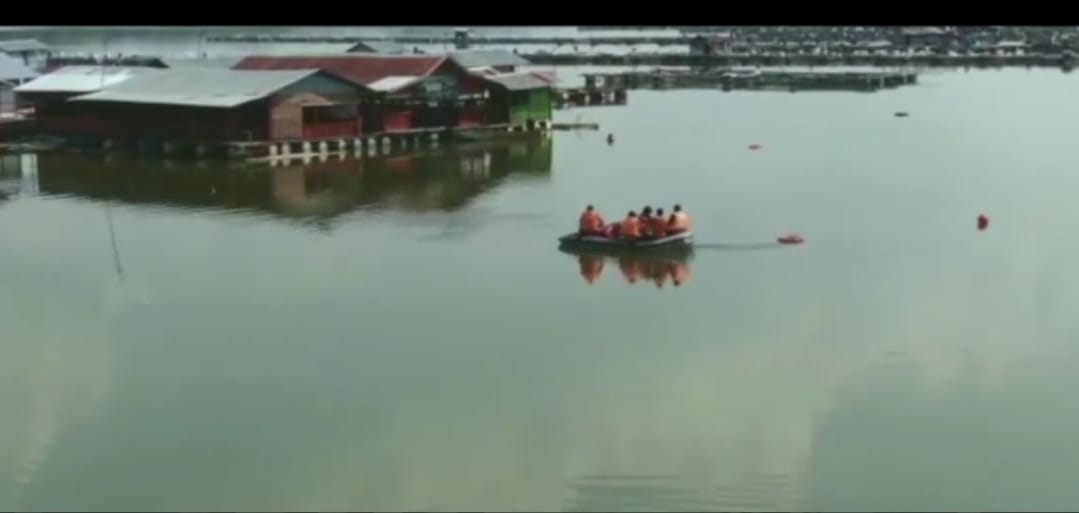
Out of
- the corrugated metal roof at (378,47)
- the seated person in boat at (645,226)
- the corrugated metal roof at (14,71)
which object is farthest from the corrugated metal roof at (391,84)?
the corrugated metal roof at (378,47)

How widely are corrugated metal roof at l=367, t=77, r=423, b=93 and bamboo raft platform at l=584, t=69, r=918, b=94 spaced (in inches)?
199

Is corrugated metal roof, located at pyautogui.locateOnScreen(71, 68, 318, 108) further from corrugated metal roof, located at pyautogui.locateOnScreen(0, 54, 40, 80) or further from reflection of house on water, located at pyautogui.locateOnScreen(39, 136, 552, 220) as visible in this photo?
corrugated metal roof, located at pyautogui.locateOnScreen(0, 54, 40, 80)

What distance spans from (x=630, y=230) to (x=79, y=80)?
5.96 meters

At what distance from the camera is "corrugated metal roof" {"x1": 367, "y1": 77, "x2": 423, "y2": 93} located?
938 cm

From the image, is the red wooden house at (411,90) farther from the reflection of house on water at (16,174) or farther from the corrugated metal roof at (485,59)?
the reflection of house on water at (16,174)

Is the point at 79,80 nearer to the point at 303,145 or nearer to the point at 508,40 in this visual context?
the point at 303,145

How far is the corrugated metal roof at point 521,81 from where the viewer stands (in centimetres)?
1020

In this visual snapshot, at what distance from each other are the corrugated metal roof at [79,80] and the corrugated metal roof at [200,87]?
247 mm

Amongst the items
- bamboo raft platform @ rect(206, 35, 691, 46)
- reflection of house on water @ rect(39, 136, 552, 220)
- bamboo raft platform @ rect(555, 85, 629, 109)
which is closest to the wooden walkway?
reflection of house on water @ rect(39, 136, 552, 220)

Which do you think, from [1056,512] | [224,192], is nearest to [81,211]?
[224,192]

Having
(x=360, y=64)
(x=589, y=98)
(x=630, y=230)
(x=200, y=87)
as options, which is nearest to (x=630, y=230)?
(x=630, y=230)

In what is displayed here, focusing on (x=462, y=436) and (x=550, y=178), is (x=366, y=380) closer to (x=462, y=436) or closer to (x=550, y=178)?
(x=462, y=436)

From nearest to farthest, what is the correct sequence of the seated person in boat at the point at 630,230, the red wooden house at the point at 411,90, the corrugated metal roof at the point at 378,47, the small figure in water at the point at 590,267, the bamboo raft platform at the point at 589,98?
the small figure in water at the point at 590,267 → the seated person in boat at the point at 630,230 → the red wooden house at the point at 411,90 → the bamboo raft platform at the point at 589,98 → the corrugated metal roof at the point at 378,47

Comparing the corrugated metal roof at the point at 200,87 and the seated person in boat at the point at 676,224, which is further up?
the corrugated metal roof at the point at 200,87
